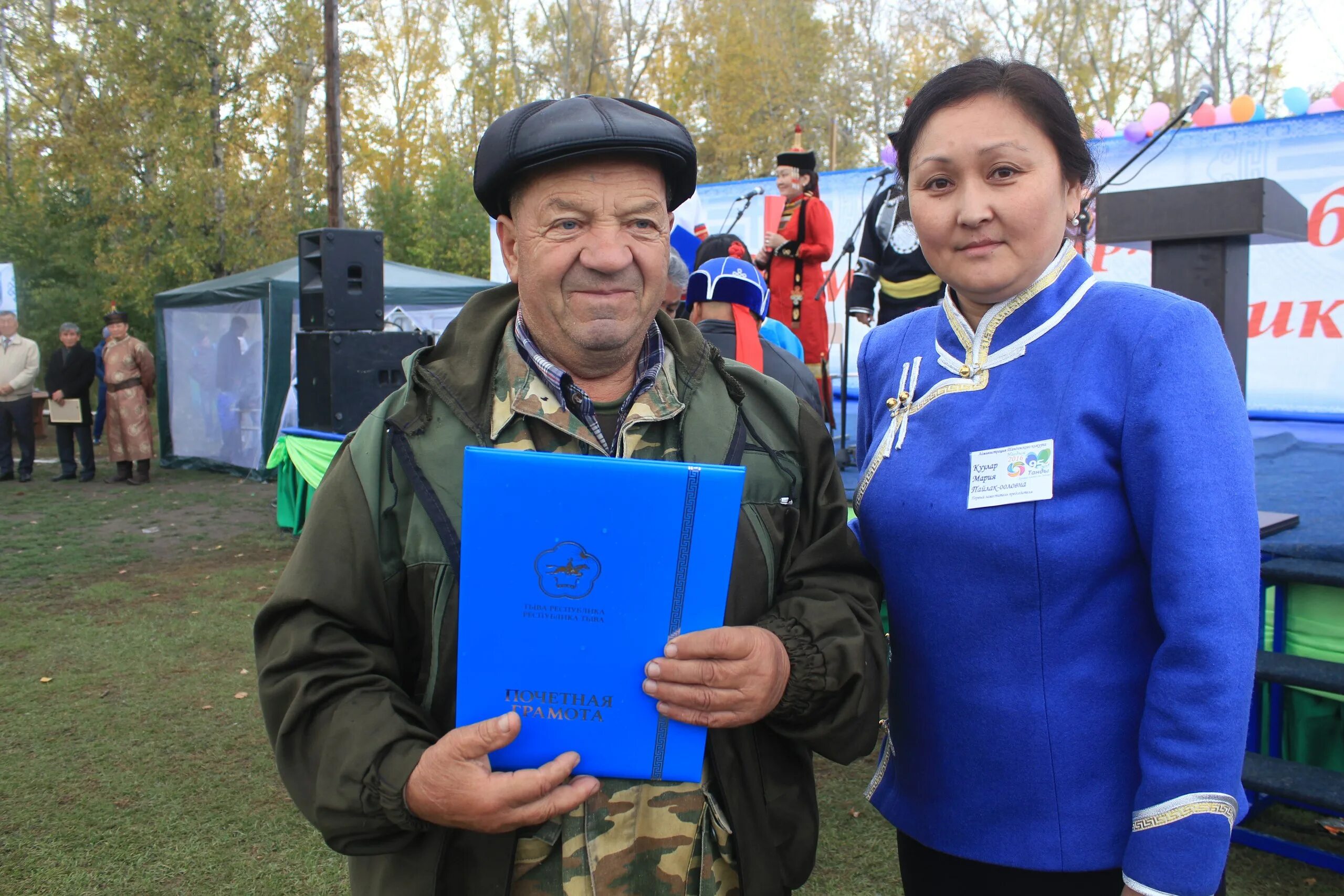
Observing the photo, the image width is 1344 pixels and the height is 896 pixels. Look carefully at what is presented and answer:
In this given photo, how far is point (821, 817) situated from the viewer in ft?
11.6

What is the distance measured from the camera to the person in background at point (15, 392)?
11.6 meters

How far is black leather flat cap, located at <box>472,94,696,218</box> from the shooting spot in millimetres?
1354

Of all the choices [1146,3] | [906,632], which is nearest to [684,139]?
[906,632]

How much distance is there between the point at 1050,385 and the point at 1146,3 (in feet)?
89.9

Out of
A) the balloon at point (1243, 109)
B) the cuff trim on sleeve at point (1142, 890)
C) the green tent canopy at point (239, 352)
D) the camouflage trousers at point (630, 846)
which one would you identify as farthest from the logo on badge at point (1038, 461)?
the green tent canopy at point (239, 352)

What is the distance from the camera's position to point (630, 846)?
1400 millimetres

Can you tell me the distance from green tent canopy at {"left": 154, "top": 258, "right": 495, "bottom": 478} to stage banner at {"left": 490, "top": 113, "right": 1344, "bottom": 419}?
20.7 feet

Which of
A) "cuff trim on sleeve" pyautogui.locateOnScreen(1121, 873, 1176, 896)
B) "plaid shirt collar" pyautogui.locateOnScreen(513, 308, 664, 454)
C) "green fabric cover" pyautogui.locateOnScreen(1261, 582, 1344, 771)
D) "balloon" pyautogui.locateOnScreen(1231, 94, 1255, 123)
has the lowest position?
"green fabric cover" pyautogui.locateOnScreen(1261, 582, 1344, 771)

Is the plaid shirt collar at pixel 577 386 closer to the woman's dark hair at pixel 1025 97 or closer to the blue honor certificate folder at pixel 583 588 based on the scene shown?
the blue honor certificate folder at pixel 583 588

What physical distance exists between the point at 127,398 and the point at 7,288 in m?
4.39

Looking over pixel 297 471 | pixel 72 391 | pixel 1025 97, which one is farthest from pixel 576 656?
pixel 72 391

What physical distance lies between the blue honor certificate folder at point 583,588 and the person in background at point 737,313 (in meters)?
3.20

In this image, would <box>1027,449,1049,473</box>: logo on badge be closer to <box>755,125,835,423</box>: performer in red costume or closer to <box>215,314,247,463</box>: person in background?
<box>755,125,835,423</box>: performer in red costume

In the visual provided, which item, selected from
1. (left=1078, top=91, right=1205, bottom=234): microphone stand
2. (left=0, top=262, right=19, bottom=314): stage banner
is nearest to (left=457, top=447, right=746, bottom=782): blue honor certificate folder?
(left=1078, top=91, right=1205, bottom=234): microphone stand
